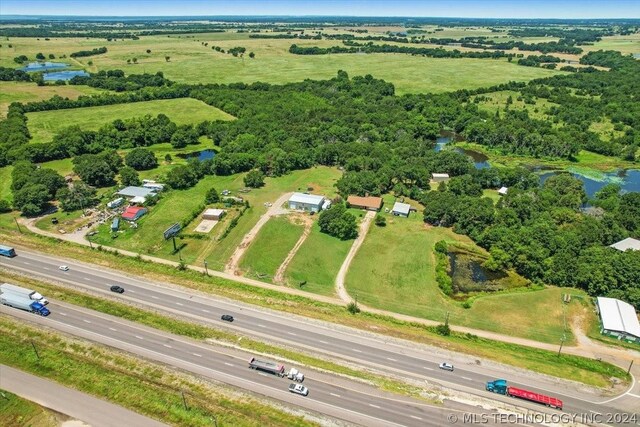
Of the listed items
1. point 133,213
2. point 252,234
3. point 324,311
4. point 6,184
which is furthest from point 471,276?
point 6,184

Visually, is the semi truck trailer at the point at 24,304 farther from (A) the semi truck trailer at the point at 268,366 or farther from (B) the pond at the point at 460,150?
(B) the pond at the point at 460,150

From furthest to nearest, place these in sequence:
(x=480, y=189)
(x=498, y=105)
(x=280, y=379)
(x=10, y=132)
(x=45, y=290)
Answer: (x=498, y=105) < (x=10, y=132) < (x=480, y=189) < (x=45, y=290) < (x=280, y=379)

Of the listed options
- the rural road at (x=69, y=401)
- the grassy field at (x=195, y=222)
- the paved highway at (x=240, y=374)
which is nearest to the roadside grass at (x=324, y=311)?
the grassy field at (x=195, y=222)

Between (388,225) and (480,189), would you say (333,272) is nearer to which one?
(388,225)

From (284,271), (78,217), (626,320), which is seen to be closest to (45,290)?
(78,217)

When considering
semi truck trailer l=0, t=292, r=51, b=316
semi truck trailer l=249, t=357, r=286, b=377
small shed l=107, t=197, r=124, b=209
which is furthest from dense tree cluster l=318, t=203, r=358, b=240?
semi truck trailer l=0, t=292, r=51, b=316

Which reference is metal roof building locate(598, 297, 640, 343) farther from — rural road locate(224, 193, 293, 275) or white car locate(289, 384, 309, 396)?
rural road locate(224, 193, 293, 275)

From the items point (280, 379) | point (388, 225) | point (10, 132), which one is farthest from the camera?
point (10, 132)
